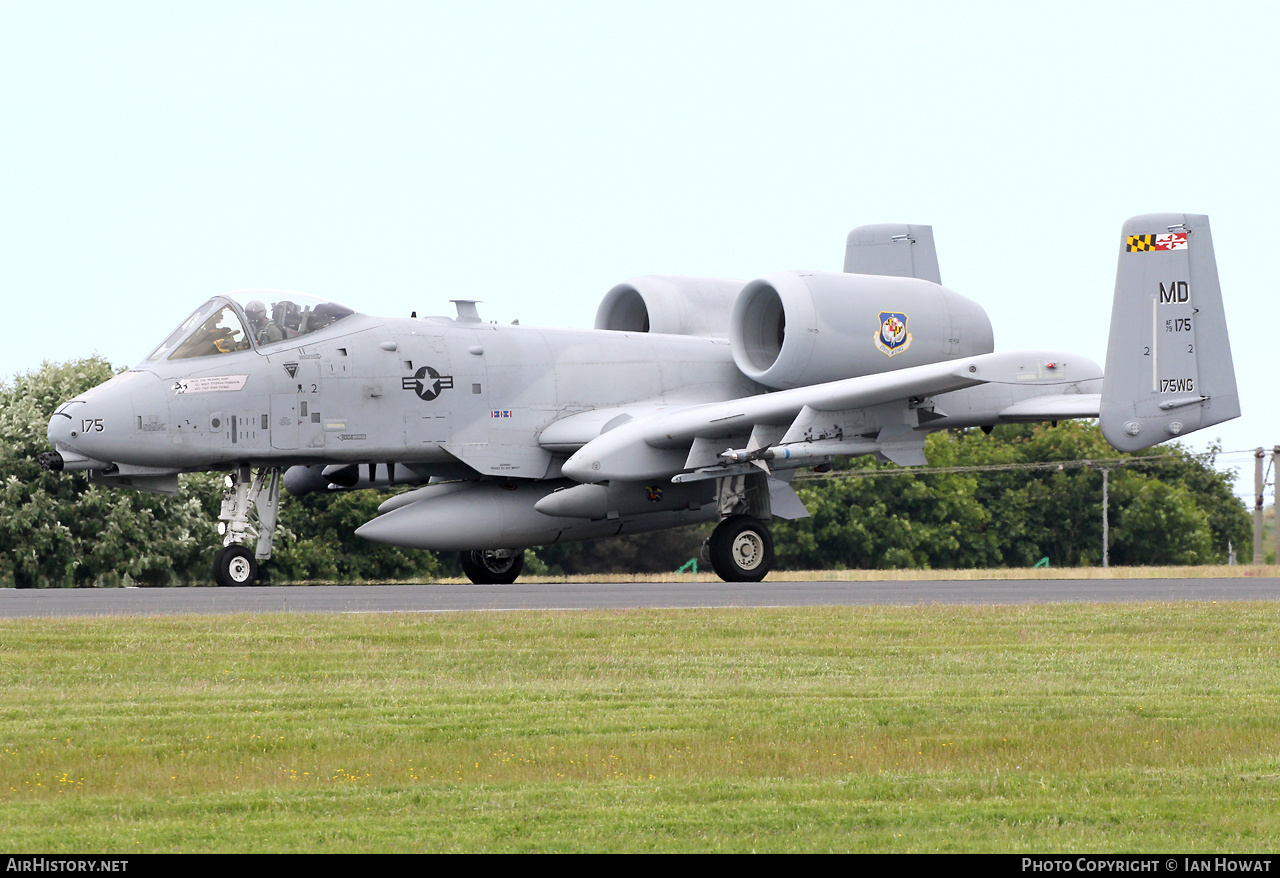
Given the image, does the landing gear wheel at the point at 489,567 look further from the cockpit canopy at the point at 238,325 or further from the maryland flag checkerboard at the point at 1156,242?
the maryland flag checkerboard at the point at 1156,242

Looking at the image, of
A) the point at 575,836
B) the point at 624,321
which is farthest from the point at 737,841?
the point at 624,321

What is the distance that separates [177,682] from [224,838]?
4.51 meters

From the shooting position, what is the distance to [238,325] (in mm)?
22219

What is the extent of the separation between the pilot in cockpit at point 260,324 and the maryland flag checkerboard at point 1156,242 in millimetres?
11194

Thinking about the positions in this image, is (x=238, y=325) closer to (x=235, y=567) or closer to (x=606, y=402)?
(x=235, y=567)

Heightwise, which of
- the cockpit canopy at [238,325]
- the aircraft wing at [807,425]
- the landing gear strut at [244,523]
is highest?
the cockpit canopy at [238,325]

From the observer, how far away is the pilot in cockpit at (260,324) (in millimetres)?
22281

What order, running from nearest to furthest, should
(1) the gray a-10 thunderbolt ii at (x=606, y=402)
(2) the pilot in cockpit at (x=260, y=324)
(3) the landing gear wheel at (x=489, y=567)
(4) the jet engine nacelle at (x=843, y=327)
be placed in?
(1) the gray a-10 thunderbolt ii at (x=606, y=402)
(2) the pilot in cockpit at (x=260, y=324)
(4) the jet engine nacelle at (x=843, y=327)
(3) the landing gear wheel at (x=489, y=567)

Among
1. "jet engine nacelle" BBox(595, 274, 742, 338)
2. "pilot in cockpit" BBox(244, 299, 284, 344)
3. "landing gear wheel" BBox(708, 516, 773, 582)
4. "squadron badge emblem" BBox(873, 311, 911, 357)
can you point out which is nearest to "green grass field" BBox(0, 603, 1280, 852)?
"pilot in cockpit" BBox(244, 299, 284, 344)

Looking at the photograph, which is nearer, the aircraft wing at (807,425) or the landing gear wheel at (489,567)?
the aircraft wing at (807,425)

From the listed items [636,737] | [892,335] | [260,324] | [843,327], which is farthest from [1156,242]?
[636,737]

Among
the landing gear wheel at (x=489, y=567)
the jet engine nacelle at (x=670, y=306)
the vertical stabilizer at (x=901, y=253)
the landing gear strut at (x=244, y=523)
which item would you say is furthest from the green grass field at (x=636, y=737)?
the vertical stabilizer at (x=901, y=253)

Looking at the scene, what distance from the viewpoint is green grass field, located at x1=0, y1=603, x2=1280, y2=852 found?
6852 mm
